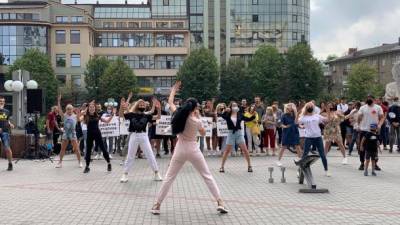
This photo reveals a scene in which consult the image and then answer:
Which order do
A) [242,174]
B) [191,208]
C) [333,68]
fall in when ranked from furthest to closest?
[333,68], [242,174], [191,208]

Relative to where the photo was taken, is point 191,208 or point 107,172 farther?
point 107,172

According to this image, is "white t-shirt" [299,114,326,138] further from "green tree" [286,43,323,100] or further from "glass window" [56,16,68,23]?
"glass window" [56,16,68,23]

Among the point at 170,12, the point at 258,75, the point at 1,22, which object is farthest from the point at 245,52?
the point at 1,22

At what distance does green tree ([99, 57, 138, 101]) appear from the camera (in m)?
75.6

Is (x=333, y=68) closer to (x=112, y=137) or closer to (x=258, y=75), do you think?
(x=258, y=75)

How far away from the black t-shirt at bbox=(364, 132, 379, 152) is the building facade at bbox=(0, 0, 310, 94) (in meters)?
71.1

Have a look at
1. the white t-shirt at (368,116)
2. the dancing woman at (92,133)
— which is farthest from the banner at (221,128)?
the white t-shirt at (368,116)

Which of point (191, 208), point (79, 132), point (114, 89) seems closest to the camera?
point (191, 208)

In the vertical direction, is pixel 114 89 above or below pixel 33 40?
below

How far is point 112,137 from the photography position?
21047mm

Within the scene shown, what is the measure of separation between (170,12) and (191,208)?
89.7 meters

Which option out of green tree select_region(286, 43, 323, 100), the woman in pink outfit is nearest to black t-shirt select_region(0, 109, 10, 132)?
the woman in pink outfit

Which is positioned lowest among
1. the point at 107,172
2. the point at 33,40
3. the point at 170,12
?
the point at 107,172

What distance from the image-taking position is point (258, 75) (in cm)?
7738
